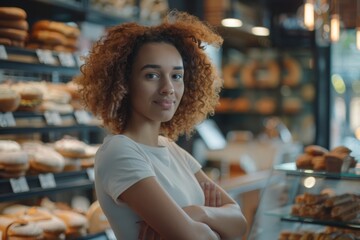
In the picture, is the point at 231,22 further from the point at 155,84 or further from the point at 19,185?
the point at 155,84

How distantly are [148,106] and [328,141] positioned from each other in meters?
4.42

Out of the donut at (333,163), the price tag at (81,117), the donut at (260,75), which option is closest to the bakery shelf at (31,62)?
the price tag at (81,117)

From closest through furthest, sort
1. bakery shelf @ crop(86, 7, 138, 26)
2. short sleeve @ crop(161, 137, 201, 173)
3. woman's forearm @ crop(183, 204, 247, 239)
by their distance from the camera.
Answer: woman's forearm @ crop(183, 204, 247, 239)
short sleeve @ crop(161, 137, 201, 173)
bakery shelf @ crop(86, 7, 138, 26)

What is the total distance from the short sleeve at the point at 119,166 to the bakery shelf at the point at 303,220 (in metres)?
0.88

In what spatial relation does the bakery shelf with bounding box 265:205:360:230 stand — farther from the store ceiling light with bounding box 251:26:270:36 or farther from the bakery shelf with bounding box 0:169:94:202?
the store ceiling light with bounding box 251:26:270:36

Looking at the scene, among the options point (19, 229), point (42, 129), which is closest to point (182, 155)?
point (19, 229)

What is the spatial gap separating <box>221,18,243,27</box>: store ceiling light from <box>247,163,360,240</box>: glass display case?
8.95ft

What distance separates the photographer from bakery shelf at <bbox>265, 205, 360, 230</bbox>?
2.33 meters

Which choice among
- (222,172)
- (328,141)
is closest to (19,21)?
(222,172)

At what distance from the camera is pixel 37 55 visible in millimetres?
2943

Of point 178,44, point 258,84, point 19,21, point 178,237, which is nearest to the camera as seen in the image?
point 178,237

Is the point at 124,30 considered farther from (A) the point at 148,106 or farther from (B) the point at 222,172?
(B) the point at 222,172

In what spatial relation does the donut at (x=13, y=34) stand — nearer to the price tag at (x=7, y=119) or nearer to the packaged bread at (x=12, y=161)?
the price tag at (x=7, y=119)

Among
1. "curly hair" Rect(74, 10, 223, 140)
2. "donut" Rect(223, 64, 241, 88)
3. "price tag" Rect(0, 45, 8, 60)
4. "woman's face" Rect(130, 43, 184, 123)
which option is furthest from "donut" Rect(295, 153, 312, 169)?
"donut" Rect(223, 64, 241, 88)
